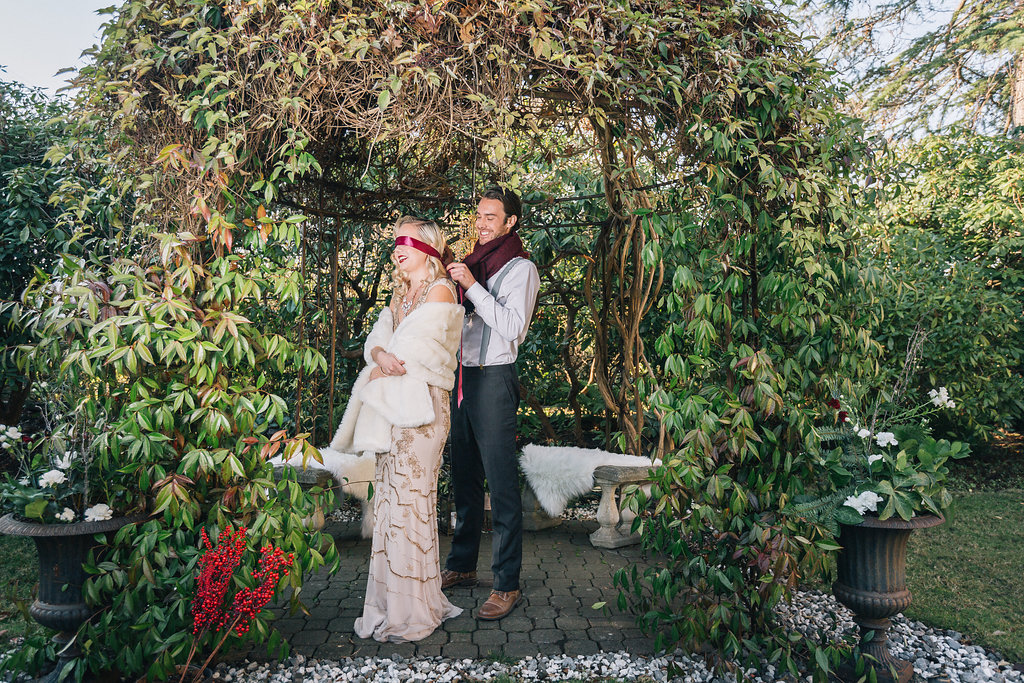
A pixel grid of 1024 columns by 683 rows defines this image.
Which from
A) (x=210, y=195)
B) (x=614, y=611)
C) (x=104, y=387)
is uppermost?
(x=210, y=195)

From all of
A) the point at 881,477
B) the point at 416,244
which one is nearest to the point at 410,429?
the point at 416,244

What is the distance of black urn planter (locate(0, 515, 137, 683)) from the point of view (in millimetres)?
2369

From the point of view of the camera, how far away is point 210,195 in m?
2.58

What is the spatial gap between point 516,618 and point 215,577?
4.87 feet

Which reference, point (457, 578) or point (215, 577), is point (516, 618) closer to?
point (457, 578)

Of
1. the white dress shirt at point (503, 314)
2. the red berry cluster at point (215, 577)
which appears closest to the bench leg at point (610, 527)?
the white dress shirt at point (503, 314)

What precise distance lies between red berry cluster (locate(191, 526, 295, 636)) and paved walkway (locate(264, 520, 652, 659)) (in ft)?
1.89

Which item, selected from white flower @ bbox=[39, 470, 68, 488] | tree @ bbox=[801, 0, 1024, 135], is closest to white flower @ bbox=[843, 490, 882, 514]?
white flower @ bbox=[39, 470, 68, 488]

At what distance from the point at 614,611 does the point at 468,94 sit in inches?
100

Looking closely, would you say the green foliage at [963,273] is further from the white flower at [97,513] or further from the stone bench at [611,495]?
the white flower at [97,513]

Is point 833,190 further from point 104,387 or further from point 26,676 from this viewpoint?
point 26,676

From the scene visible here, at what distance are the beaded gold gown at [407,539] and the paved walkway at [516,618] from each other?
91 mm

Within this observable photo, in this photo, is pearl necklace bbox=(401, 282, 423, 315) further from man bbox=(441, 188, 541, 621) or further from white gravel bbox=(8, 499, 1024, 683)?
white gravel bbox=(8, 499, 1024, 683)

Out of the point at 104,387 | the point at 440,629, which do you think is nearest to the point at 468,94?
the point at 104,387
